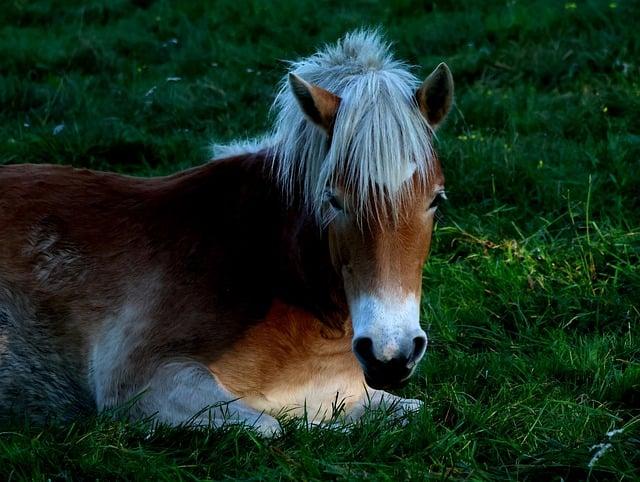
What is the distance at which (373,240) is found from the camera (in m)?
3.45

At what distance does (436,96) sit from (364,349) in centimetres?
101

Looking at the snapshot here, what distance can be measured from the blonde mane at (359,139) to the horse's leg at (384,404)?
0.80 metres

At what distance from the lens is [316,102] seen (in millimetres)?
3609

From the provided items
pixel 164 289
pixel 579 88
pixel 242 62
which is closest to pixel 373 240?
pixel 164 289

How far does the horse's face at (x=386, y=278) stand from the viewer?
325 cm

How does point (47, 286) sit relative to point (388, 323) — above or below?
below

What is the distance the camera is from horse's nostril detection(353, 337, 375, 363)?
3.26 metres

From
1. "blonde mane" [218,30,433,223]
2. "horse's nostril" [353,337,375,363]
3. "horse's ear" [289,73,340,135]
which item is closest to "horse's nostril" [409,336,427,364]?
"horse's nostril" [353,337,375,363]

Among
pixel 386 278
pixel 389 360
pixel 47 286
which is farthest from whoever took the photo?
pixel 47 286

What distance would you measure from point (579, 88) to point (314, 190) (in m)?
3.92

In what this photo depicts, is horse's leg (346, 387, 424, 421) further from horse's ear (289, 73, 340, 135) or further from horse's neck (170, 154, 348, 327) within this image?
horse's ear (289, 73, 340, 135)

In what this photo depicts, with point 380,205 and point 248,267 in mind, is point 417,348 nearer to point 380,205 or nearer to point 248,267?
point 380,205

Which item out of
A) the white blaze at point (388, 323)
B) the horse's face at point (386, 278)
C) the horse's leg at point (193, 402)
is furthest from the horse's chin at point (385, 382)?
the horse's leg at point (193, 402)

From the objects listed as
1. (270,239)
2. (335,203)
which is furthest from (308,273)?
(335,203)
